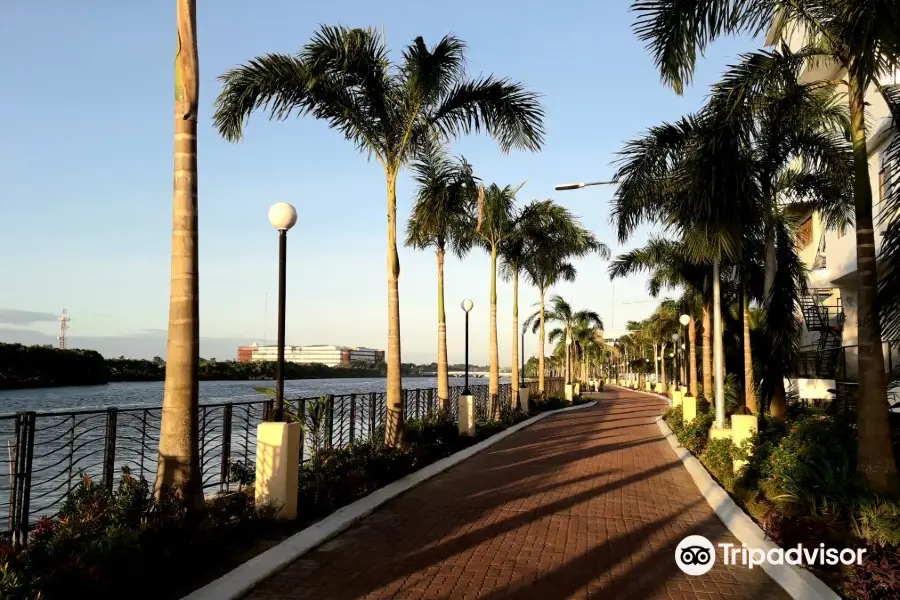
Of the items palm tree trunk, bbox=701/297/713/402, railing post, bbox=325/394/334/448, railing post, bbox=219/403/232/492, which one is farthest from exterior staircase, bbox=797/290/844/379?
railing post, bbox=219/403/232/492

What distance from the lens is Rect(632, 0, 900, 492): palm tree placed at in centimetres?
666

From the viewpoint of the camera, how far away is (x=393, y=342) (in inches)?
498

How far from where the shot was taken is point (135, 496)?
19.2ft

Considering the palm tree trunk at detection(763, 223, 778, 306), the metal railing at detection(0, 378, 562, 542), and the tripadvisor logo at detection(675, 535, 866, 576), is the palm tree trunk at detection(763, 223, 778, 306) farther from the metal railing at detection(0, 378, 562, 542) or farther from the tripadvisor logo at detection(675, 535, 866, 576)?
the tripadvisor logo at detection(675, 535, 866, 576)

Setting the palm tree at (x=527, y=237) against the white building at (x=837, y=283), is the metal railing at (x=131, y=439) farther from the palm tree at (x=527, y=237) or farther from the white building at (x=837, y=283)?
the white building at (x=837, y=283)

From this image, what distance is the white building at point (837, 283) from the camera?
16609 mm

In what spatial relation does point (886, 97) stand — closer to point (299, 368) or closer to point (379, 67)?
point (379, 67)

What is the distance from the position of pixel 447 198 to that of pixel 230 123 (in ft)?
15.8

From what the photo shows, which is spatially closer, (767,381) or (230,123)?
(230,123)

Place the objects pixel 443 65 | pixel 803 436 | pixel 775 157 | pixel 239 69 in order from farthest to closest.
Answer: pixel 775 157
pixel 443 65
pixel 239 69
pixel 803 436

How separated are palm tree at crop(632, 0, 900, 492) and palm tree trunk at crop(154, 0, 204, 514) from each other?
5482mm

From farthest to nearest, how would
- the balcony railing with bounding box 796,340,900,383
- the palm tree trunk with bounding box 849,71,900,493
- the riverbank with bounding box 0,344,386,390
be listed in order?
the riverbank with bounding box 0,344,386,390
the balcony railing with bounding box 796,340,900,383
the palm tree trunk with bounding box 849,71,900,493

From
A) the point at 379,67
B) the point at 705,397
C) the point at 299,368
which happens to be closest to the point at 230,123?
the point at 379,67

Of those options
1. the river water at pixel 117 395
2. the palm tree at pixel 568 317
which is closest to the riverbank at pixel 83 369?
the river water at pixel 117 395
